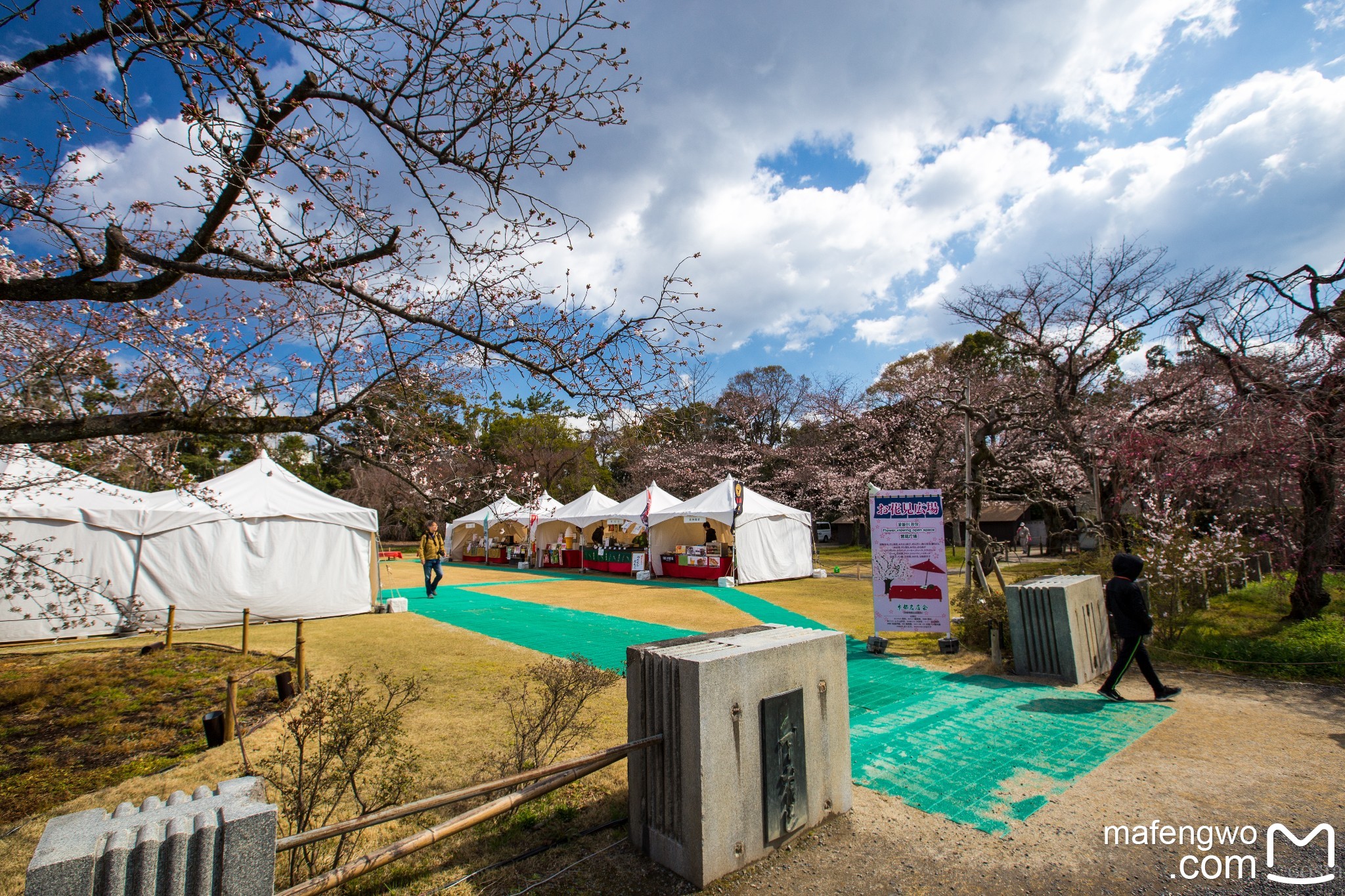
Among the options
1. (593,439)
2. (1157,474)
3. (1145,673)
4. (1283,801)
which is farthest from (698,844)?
(1157,474)

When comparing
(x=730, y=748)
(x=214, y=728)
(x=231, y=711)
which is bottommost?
(x=214, y=728)

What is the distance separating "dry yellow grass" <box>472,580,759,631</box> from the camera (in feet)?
35.2

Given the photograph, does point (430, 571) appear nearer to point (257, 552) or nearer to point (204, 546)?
point (257, 552)

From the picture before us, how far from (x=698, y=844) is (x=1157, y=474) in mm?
10399

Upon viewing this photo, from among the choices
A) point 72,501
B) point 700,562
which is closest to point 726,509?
point 700,562

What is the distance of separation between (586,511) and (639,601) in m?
7.79

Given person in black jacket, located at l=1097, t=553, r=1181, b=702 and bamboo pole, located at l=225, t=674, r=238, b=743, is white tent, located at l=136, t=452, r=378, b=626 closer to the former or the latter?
bamboo pole, located at l=225, t=674, r=238, b=743

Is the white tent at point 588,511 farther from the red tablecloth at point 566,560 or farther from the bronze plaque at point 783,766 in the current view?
the bronze plaque at point 783,766

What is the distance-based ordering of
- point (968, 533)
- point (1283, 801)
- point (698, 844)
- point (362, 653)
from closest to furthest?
point (698, 844) → point (1283, 801) → point (362, 653) → point (968, 533)

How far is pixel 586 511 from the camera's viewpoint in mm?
20516

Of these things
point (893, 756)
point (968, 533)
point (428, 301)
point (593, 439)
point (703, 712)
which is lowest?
point (893, 756)

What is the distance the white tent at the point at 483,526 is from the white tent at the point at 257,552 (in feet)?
27.7

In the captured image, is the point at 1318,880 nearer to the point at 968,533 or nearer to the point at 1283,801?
the point at 1283,801

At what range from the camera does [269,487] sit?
11.6 m
